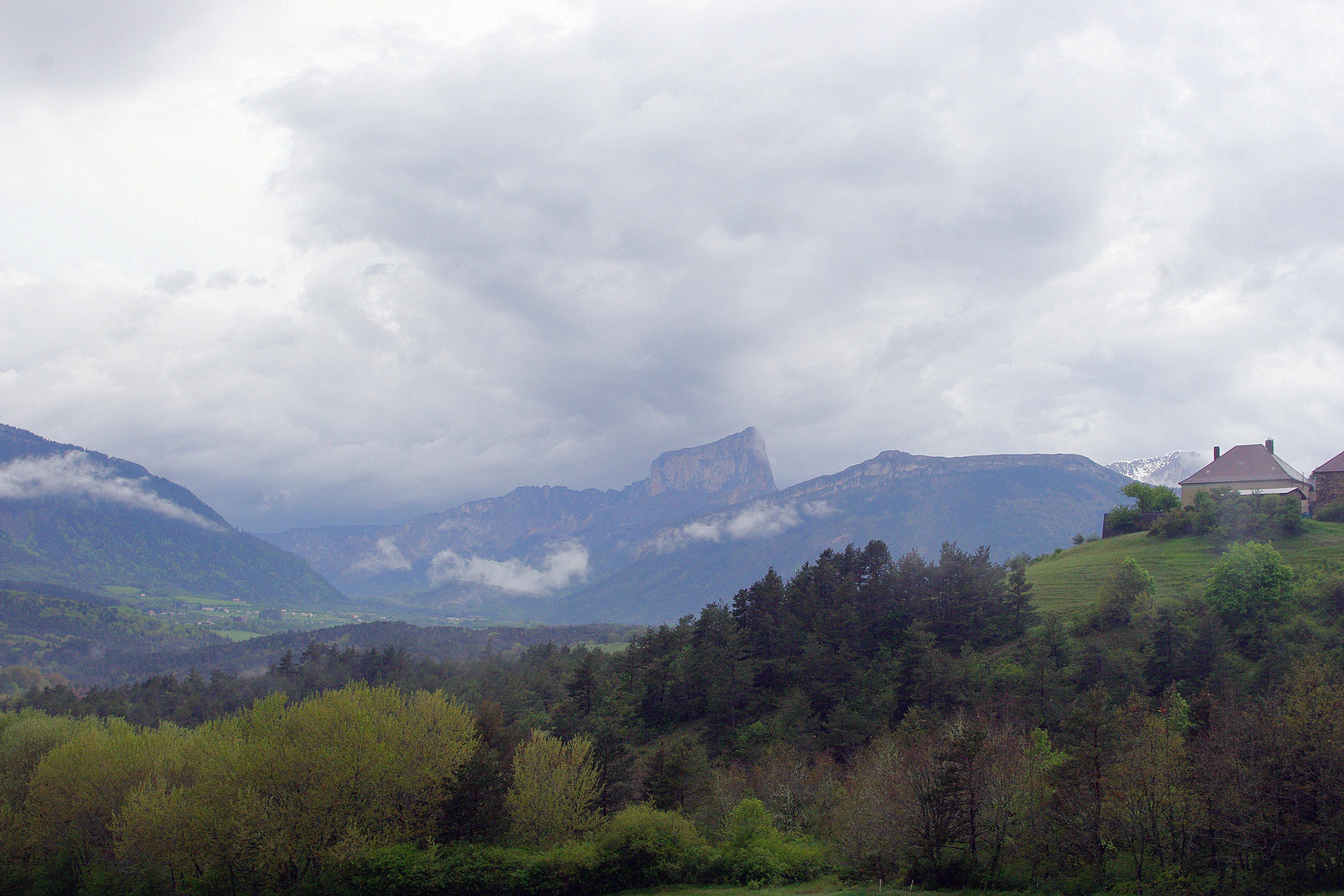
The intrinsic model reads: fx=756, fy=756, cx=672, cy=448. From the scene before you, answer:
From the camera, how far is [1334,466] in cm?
10094

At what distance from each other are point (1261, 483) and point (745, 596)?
73.8m

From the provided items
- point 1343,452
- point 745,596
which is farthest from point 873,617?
point 1343,452

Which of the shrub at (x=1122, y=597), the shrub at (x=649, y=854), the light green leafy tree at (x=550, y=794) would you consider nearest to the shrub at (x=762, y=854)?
the shrub at (x=649, y=854)

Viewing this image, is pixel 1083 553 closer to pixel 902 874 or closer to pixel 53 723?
pixel 902 874

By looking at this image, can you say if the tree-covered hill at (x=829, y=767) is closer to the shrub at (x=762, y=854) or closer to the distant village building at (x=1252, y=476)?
the shrub at (x=762, y=854)

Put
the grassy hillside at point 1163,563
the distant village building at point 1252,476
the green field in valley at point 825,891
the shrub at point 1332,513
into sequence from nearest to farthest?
the green field in valley at point 825,891 → the grassy hillside at point 1163,563 → the shrub at point 1332,513 → the distant village building at point 1252,476

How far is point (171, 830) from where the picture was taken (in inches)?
2018

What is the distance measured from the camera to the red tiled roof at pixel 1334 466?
100 metres

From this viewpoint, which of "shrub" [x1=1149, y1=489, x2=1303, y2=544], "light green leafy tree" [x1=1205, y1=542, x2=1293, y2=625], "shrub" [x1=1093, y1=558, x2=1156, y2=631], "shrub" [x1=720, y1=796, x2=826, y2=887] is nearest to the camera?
"shrub" [x1=720, y1=796, x2=826, y2=887]

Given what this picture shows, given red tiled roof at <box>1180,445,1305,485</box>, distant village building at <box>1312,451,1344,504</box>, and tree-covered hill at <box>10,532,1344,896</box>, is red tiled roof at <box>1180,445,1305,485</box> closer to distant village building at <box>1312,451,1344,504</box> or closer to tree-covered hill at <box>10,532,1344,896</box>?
distant village building at <box>1312,451,1344,504</box>

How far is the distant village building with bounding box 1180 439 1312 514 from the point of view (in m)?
104

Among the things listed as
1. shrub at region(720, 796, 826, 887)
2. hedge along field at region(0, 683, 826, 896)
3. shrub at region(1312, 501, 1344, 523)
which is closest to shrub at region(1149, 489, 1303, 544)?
shrub at region(1312, 501, 1344, 523)

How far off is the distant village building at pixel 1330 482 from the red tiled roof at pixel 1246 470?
3.87 m

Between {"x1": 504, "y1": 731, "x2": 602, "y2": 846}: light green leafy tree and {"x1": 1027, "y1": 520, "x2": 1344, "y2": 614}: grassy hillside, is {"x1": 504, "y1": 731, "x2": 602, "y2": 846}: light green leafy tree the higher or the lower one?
the lower one
